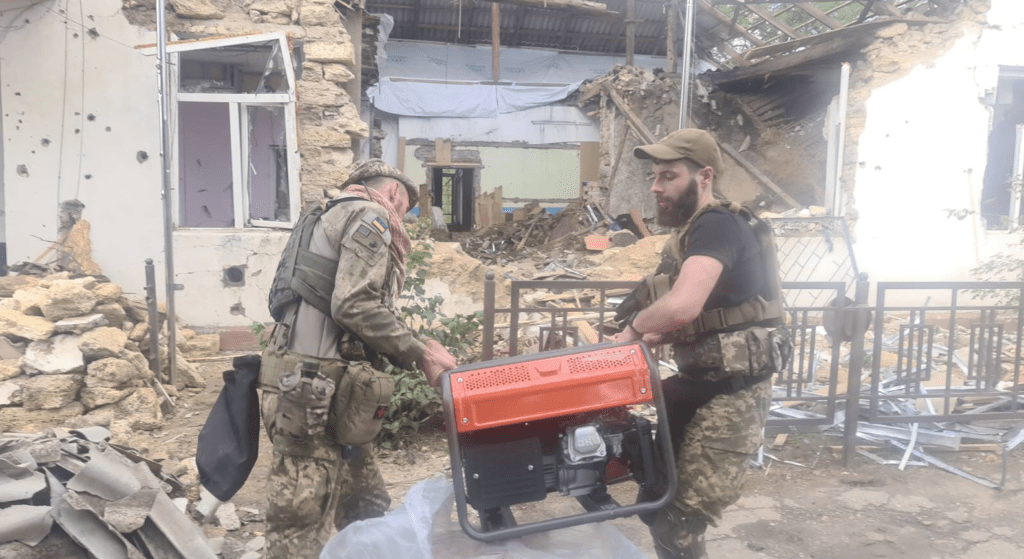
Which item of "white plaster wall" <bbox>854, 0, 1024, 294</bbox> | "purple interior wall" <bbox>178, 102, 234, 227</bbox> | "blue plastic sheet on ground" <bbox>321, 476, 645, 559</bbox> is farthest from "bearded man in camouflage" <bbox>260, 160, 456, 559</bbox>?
"white plaster wall" <bbox>854, 0, 1024, 294</bbox>

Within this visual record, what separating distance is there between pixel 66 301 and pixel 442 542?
400cm

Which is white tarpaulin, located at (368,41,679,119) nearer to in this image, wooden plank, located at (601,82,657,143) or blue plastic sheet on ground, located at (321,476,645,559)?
wooden plank, located at (601,82,657,143)

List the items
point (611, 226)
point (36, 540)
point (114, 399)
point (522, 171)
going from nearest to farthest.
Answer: point (36, 540)
point (114, 399)
point (611, 226)
point (522, 171)

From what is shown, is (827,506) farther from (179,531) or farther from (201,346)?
(201,346)

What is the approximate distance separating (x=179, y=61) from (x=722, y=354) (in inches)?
208

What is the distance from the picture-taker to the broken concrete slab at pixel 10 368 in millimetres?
4270

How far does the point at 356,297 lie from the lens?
7.17ft

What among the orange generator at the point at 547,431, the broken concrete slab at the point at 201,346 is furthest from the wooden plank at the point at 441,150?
the orange generator at the point at 547,431

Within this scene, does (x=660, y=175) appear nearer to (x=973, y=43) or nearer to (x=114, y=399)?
(x=114, y=399)

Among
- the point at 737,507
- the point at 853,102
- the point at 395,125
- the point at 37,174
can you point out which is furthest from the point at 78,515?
the point at 395,125

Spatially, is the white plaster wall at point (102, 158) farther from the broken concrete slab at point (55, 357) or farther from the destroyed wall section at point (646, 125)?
the destroyed wall section at point (646, 125)

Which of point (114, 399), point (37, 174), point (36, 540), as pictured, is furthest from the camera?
point (37, 174)

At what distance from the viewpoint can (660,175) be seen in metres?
2.35

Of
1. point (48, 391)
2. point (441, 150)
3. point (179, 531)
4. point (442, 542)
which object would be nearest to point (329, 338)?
point (442, 542)
